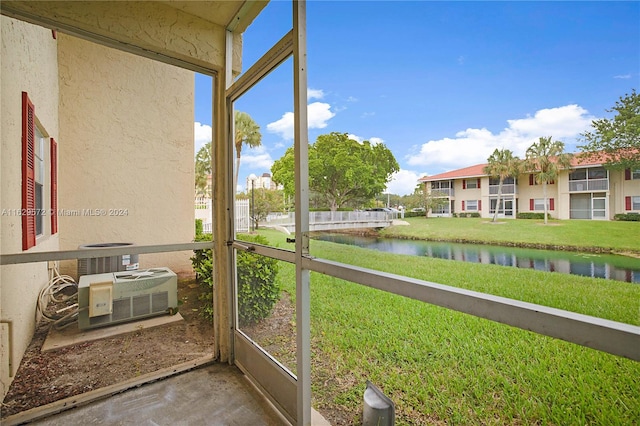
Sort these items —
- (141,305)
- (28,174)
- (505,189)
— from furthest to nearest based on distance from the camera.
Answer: (141,305) → (28,174) → (505,189)

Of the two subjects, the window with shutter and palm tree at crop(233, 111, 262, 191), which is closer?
palm tree at crop(233, 111, 262, 191)

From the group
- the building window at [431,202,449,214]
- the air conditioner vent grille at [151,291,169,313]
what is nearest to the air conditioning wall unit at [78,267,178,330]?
the air conditioner vent grille at [151,291,169,313]

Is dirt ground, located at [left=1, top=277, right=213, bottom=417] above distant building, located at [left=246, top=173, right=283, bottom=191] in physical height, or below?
below

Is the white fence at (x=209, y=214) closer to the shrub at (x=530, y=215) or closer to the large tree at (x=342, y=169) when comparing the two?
the large tree at (x=342, y=169)

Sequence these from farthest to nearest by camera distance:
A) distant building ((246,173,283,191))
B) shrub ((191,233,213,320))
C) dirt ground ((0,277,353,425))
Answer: shrub ((191,233,213,320))
distant building ((246,173,283,191))
dirt ground ((0,277,353,425))

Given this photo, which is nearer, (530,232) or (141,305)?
(530,232)

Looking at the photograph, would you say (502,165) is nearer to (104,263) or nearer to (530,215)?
(530,215)

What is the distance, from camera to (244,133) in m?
2.29

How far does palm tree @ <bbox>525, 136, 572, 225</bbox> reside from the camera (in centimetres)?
90

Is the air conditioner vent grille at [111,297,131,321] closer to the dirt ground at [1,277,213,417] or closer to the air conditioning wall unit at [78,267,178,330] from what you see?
the air conditioning wall unit at [78,267,178,330]

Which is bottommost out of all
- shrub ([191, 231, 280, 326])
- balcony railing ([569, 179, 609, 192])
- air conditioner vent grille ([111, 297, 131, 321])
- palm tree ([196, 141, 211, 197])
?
air conditioner vent grille ([111, 297, 131, 321])

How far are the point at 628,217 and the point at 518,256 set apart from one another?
0.37 meters

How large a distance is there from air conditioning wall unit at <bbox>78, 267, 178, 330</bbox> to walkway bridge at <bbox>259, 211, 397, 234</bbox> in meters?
1.48

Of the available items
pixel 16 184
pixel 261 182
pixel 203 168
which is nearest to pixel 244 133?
pixel 261 182
